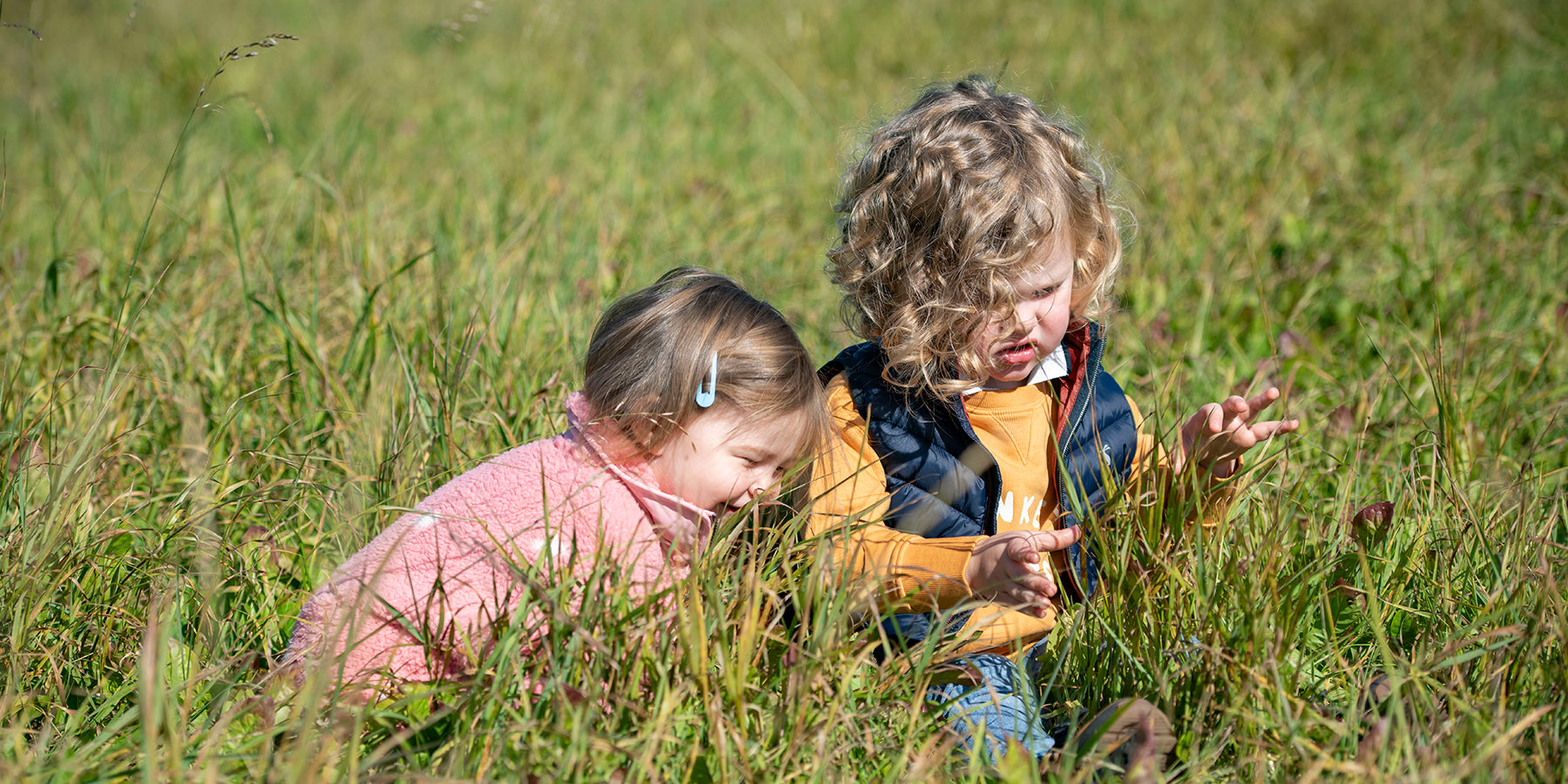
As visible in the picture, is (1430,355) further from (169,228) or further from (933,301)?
(169,228)

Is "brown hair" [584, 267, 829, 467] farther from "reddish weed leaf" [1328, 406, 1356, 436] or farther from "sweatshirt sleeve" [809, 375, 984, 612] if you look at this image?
"reddish weed leaf" [1328, 406, 1356, 436]

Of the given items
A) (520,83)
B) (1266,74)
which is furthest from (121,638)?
(1266,74)

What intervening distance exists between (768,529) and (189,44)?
19.7 ft

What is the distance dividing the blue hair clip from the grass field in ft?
0.78

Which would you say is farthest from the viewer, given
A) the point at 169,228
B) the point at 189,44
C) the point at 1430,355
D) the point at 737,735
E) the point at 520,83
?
the point at 189,44

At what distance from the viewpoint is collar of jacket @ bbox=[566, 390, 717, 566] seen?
176 centimetres

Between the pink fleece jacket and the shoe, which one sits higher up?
the pink fleece jacket

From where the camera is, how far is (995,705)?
5.31 ft

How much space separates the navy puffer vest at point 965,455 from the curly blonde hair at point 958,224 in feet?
0.19

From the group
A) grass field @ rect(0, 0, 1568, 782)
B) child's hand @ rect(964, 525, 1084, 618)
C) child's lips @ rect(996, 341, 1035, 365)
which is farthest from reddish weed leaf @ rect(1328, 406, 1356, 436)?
child's hand @ rect(964, 525, 1084, 618)

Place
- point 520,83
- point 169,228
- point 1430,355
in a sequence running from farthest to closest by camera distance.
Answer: point 520,83 → point 169,228 → point 1430,355

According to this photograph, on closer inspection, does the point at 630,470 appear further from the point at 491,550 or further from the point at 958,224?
the point at 958,224

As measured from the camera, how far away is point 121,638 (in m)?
1.74

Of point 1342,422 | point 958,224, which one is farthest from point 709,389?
point 1342,422
